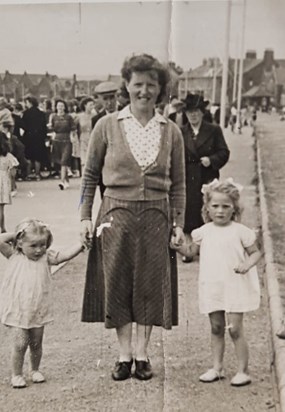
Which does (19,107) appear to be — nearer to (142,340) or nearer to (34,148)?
(34,148)

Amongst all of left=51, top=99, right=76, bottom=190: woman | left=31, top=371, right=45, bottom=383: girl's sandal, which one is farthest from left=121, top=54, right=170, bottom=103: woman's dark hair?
left=31, top=371, right=45, bottom=383: girl's sandal

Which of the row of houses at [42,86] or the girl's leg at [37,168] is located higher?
the row of houses at [42,86]

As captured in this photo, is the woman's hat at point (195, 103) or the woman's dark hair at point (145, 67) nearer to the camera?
the woman's dark hair at point (145, 67)

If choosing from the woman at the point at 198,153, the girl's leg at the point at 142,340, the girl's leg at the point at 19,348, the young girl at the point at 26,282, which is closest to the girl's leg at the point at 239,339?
the girl's leg at the point at 142,340

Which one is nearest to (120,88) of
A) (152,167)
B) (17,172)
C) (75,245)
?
(152,167)

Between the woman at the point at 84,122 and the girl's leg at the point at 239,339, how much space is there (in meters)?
0.71

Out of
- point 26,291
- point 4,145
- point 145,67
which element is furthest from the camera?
point 4,145

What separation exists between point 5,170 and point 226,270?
111 cm

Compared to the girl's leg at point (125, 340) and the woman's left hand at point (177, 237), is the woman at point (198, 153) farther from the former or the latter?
the girl's leg at point (125, 340)

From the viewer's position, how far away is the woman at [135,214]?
2676 mm

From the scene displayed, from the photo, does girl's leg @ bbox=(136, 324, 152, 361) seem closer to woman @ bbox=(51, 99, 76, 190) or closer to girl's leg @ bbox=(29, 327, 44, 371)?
girl's leg @ bbox=(29, 327, 44, 371)

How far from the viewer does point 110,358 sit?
9.61ft

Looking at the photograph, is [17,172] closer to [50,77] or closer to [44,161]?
[44,161]

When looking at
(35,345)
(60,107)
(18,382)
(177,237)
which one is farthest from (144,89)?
(18,382)
